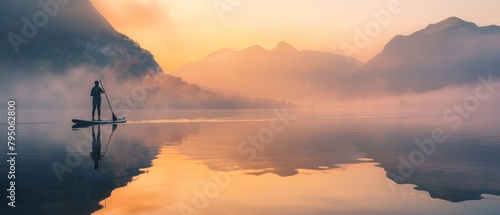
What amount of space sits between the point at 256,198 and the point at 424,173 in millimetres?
10002

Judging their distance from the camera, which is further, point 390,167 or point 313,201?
point 390,167

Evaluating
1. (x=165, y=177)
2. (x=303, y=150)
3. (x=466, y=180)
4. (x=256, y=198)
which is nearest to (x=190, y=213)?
(x=256, y=198)

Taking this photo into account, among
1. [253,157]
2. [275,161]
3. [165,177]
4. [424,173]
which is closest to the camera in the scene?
[165,177]

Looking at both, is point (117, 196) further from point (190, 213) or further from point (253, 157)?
point (253, 157)

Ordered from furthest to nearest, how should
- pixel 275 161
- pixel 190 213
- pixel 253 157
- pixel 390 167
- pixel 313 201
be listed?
1. pixel 253 157
2. pixel 275 161
3. pixel 390 167
4. pixel 313 201
5. pixel 190 213

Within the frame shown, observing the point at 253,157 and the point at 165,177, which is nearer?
the point at 165,177

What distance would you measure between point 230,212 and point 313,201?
3073mm

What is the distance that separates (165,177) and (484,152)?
2290 centimetres

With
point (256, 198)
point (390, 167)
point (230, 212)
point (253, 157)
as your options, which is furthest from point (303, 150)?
point (230, 212)

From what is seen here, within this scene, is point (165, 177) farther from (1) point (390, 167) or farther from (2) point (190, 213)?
(1) point (390, 167)

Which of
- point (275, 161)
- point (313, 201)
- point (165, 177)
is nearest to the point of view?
point (313, 201)

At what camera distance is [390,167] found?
928 inches

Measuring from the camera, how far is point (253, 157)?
27953 millimetres

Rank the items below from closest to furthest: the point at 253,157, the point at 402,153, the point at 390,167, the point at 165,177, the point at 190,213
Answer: the point at 190,213 < the point at 165,177 < the point at 390,167 < the point at 253,157 < the point at 402,153
